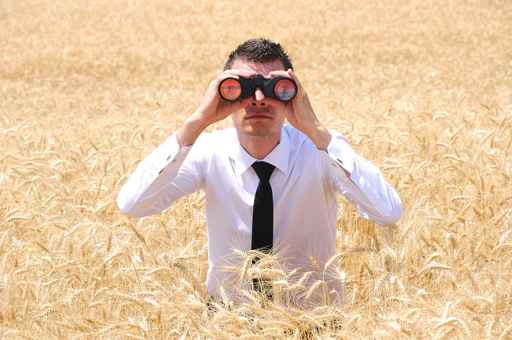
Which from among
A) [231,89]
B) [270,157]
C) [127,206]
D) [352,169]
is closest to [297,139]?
[270,157]

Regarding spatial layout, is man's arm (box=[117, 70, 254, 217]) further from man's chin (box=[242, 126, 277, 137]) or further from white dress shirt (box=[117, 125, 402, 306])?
man's chin (box=[242, 126, 277, 137])

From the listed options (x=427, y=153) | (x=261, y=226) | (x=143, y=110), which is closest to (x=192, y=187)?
(x=261, y=226)

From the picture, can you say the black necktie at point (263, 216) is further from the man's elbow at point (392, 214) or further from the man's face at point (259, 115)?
the man's elbow at point (392, 214)

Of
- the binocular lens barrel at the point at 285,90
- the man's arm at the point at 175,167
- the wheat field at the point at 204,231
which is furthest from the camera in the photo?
the man's arm at the point at 175,167

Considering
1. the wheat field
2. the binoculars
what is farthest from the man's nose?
the wheat field

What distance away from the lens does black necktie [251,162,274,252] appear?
2676mm

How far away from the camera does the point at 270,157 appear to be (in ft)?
8.93

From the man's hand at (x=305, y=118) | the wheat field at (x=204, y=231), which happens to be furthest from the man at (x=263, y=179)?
the wheat field at (x=204, y=231)

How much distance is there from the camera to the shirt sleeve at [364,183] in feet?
8.71

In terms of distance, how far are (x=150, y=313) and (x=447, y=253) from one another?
1.12 metres

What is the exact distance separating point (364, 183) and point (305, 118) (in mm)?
297

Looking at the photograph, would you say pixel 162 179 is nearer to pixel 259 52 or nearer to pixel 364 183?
pixel 259 52

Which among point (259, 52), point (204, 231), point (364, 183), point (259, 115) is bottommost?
point (204, 231)

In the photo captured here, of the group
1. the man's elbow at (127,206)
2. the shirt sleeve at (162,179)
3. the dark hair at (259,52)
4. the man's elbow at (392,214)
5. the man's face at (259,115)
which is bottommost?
the man's elbow at (392,214)
